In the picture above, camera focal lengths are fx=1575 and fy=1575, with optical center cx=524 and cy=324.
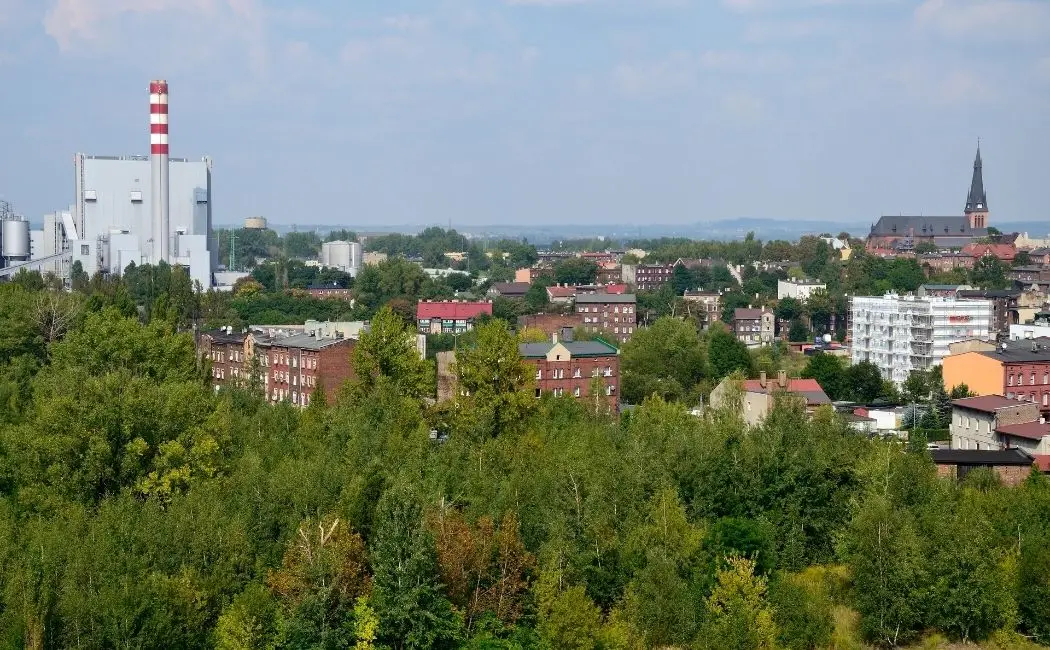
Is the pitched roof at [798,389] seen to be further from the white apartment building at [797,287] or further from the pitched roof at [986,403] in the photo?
the white apartment building at [797,287]

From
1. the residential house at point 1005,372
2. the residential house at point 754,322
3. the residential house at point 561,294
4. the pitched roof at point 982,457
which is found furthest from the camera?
the residential house at point 561,294

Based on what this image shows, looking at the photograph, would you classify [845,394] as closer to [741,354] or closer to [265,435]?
[741,354]

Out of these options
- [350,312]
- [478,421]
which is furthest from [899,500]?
[350,312]

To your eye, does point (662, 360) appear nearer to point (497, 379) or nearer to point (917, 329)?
point (917, 329)

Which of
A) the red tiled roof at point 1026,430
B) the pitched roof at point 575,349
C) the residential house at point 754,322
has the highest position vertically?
the pitched roof at point 575,349

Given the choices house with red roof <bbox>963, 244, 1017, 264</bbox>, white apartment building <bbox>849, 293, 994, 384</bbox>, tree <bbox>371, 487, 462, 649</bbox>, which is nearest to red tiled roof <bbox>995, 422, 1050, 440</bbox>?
tree <bbox>371, 487, 462, 649</bbox>

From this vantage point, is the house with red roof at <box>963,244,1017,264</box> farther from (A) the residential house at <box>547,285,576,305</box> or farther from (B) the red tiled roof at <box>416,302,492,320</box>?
(B) the red tiled roof at <box>416,302,492,320</box>

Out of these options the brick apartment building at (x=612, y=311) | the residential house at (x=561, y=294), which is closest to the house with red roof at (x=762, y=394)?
the brick apartment building at (x=612, y=311)

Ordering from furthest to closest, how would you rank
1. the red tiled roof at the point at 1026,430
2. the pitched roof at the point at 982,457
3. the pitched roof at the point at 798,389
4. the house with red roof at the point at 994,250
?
1. the house with red roof at the point at 994,250
2. the pitched roof at the point at 798,389
3. the red tiled roof at the point at 1026,430
4. the pitched roof at the point at 982,457
